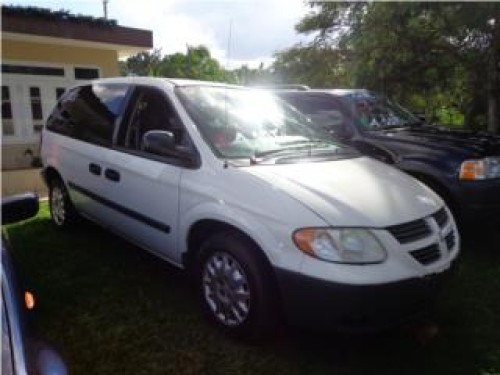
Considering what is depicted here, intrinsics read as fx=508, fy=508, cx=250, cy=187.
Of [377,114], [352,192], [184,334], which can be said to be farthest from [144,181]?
[377,114]

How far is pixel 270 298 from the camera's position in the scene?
3008mm

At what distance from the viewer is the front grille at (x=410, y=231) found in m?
2.98

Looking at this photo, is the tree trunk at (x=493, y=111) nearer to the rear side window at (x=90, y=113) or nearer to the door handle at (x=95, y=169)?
the rear side window at (x=90, y=113)

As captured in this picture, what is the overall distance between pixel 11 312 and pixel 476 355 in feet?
8.95

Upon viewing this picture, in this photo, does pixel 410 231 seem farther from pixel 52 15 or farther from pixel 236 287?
pixel 52 15

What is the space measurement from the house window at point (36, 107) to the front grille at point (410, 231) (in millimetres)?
13232

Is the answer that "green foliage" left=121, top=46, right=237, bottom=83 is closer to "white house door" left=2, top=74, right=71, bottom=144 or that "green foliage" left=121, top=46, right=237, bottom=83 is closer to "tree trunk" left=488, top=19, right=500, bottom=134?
"white house door" left=2, top=74, right=71, bottom=144

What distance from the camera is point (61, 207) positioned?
5.52m

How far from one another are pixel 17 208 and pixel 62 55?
13310mm

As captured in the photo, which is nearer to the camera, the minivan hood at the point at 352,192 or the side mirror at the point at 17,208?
the side mirror at the point at 17,208

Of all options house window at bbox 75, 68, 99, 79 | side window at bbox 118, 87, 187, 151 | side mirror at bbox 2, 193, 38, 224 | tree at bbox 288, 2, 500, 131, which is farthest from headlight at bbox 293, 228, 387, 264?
house window at bbox 75, 68, 99, 79

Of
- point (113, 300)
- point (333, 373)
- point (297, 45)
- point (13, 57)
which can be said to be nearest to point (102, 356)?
point (113, 300)

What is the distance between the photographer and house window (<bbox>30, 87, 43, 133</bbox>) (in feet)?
46.8

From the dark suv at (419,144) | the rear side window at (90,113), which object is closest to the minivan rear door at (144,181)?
the rear side window at (90,113)
